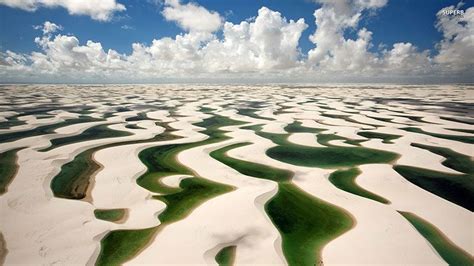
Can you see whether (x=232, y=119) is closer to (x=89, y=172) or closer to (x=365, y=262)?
(x=89, y=172)

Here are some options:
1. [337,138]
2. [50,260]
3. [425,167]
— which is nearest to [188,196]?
[50,260]

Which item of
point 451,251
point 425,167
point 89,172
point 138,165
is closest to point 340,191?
point 451,251

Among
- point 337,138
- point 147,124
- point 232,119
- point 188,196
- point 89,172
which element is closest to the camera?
point 188,196

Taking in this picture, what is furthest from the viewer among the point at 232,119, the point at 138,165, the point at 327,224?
the point at 232,119

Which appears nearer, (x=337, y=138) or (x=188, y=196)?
(x=188, y=196)

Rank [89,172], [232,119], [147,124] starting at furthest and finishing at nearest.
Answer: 1. [232,119]
2. [147,124]
3. [89,172]

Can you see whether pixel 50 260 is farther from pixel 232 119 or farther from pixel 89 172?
pixel 232 119

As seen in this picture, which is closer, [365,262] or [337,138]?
[365,262]

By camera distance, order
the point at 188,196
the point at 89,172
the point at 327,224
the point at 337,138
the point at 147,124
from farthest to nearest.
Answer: the point at 147,124
the point at 337,138
the point at 89,172
the point at 188,196
the point at 327,224
